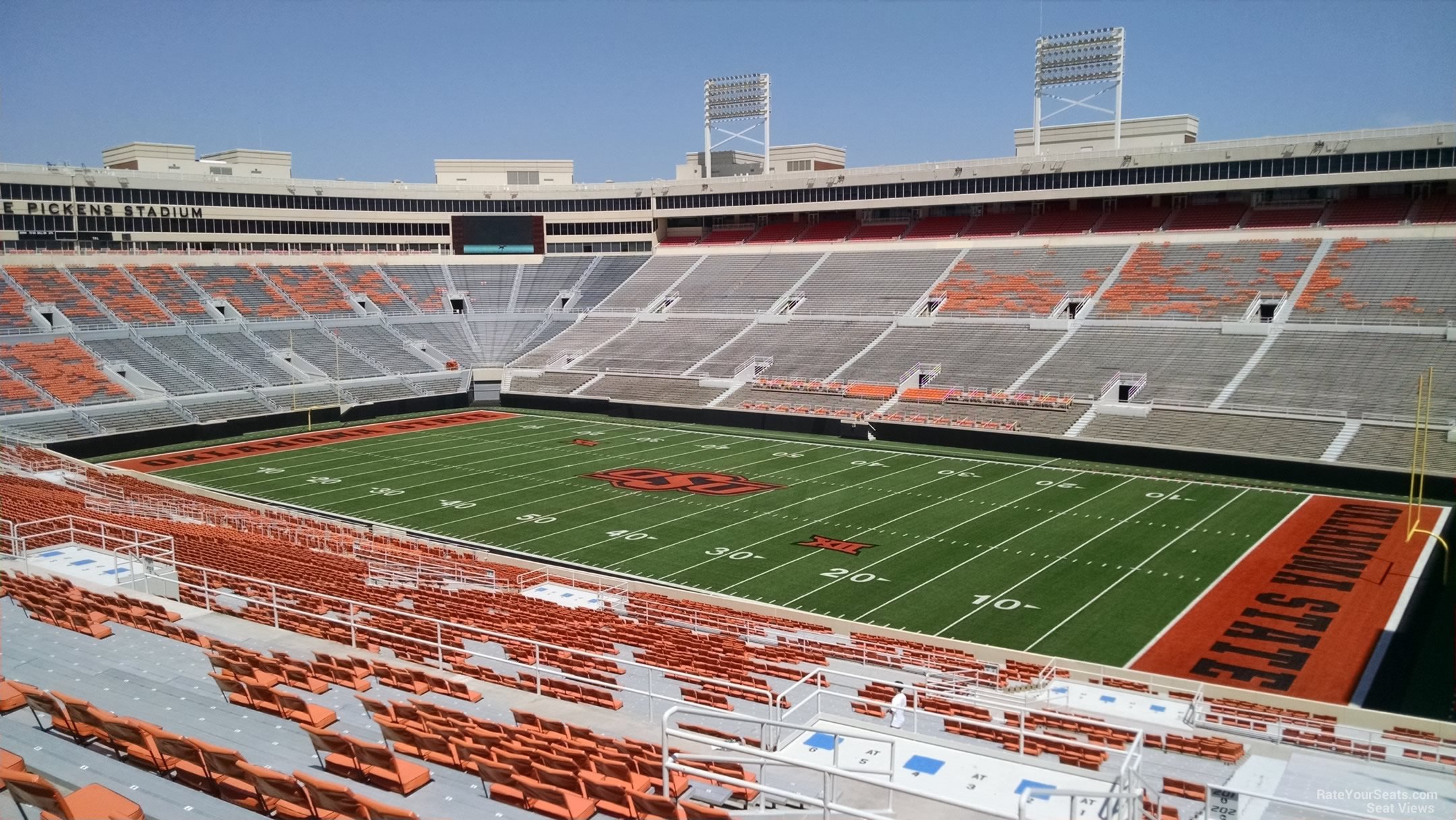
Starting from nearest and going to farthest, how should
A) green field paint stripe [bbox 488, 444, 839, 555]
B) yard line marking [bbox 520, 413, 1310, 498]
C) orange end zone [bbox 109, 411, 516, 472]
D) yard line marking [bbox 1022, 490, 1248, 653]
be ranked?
yard line marking [bbox 1022, 490, 1248, 653] → green field paint stripe [bbox 488, 444, 839, 555] → yard line marking [bbox 520, 413, 1310, 498] → orange end zone [bbox 109, 411, 516, 472]

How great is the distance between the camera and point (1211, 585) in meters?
23.2

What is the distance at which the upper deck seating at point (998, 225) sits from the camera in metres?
57.8

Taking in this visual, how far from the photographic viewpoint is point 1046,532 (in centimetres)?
2762

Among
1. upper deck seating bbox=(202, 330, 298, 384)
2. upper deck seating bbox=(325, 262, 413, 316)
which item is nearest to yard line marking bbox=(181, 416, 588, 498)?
upper deck seating bbox=(202, 330, 298, 384)

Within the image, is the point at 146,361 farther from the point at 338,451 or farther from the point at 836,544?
the point at 836,544

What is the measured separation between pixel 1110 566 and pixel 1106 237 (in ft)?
111

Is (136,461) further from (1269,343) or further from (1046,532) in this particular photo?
(1269,343)

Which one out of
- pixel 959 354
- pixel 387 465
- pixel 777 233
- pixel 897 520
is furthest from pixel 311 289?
pixel 897 520

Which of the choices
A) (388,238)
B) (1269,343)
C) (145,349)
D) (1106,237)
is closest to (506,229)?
(388,238)

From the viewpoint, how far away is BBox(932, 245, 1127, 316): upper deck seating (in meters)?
50.6

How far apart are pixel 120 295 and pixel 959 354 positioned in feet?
137

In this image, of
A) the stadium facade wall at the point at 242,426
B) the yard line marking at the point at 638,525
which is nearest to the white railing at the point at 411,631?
the yard line marking at the point at 638,525

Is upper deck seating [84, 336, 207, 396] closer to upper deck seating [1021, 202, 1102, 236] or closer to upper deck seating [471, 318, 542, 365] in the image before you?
upper deck seating [471, 318, 542, 365]

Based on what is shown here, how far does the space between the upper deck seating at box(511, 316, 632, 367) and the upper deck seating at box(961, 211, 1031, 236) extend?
2054cm
